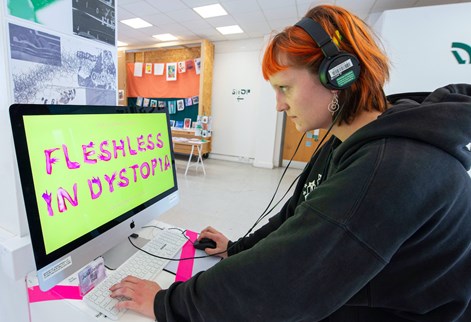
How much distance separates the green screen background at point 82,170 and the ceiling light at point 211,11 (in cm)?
376

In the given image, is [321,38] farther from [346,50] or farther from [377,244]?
[377,244]

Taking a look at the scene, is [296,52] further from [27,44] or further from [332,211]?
[27,44]

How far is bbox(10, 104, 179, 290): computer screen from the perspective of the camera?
1.61 feet

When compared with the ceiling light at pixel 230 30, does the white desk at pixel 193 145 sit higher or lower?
lower

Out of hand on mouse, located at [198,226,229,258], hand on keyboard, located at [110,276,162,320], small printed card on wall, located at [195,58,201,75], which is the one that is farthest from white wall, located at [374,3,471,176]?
small printed card on wall, located at [195,58,201,75]

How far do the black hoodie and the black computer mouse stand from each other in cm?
38

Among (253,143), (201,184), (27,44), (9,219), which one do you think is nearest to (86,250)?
(9,219)

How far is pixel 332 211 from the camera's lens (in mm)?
386

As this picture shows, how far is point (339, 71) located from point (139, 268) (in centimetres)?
75

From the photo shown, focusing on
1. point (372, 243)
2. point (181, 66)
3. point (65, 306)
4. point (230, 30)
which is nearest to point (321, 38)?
point (372, 243)

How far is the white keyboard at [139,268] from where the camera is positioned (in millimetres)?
584

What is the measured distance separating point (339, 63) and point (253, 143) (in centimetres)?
529

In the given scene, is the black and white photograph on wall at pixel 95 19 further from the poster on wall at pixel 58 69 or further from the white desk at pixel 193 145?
the white desk at pixel 193 145

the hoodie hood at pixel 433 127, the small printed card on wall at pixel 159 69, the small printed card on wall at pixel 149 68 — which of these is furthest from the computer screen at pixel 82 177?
the small printed card on wall at pixel 149 68
